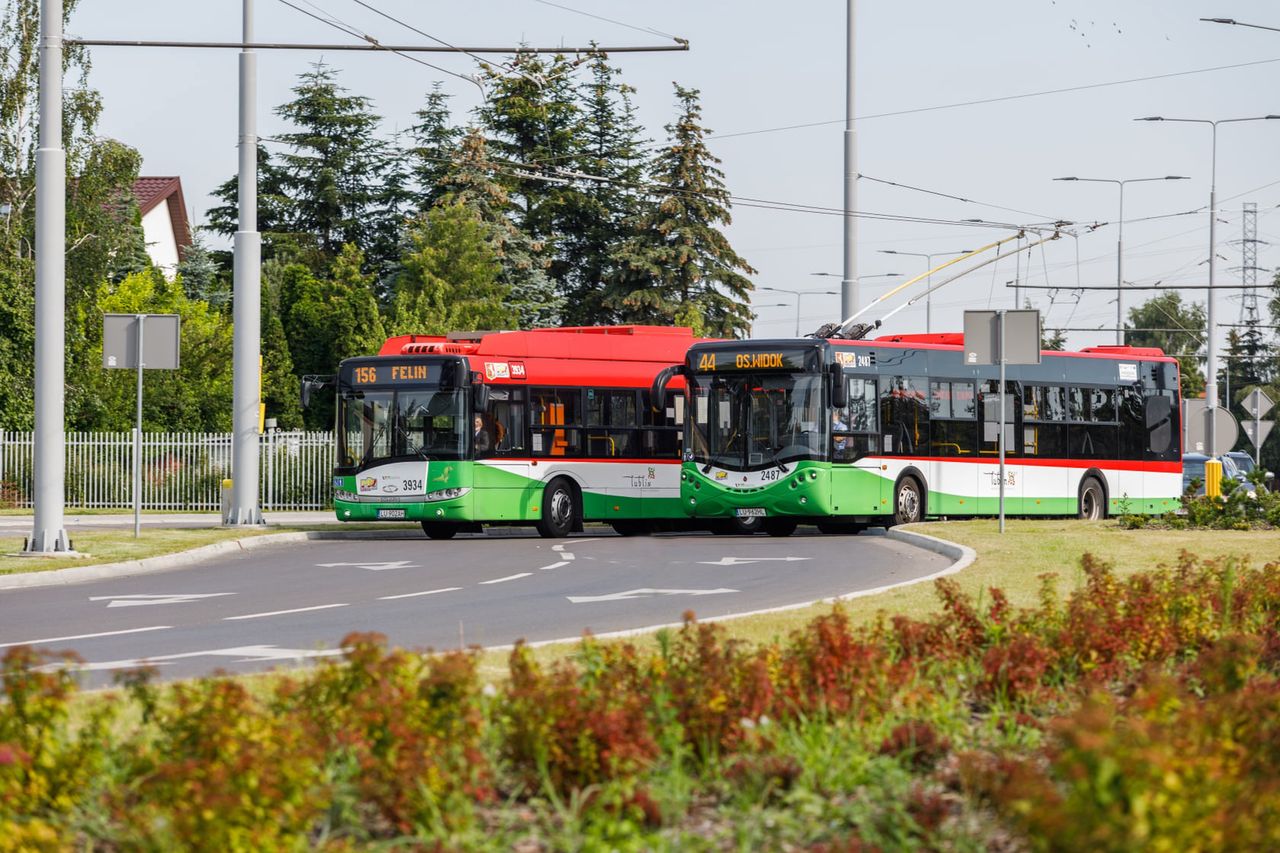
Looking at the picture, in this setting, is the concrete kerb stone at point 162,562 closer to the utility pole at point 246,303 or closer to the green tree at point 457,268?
the utility pole at point 246,303

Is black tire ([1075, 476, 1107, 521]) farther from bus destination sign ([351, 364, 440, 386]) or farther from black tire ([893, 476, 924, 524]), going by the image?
bus destination sign ([351, 364, 440, 386])

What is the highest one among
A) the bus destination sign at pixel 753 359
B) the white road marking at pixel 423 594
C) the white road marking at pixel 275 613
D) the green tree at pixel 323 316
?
the green tree at pixel 323 316

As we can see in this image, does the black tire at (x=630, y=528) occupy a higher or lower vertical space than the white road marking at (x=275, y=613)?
lower

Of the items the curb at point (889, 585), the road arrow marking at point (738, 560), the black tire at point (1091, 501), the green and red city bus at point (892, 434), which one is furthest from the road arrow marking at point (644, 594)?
the black tire at point (1091, 501)

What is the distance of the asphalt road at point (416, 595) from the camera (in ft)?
42.6

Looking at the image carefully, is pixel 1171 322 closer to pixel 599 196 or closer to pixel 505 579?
pixel 599 196

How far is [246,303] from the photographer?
2767cm

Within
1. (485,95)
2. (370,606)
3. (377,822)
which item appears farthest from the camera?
(485,95)

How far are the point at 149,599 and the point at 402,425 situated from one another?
10.8 meters

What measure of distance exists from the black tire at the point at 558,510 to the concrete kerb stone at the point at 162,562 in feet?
8.22

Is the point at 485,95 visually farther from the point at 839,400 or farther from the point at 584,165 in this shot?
the point at 584,165

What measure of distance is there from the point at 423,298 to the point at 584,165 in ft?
72.4

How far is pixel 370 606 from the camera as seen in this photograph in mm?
16047

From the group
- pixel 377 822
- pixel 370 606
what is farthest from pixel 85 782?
pixel 370 606
